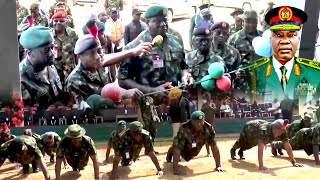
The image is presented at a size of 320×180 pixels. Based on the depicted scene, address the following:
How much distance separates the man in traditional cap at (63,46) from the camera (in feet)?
38.6

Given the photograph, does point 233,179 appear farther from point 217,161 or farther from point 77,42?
point 77,42

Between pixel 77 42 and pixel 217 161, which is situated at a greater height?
pixel 77 42

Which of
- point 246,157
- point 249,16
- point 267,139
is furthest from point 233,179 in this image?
point 249,16

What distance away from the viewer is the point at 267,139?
8164mm

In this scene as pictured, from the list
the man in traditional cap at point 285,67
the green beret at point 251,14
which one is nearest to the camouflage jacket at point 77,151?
Result: the man in traditional cap at point 285,67

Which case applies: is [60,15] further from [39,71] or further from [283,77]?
[283,77]

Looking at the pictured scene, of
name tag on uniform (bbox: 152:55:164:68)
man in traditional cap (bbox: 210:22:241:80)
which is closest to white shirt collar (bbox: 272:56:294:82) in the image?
man in traditional cap (bbox: 210:22:241:80)

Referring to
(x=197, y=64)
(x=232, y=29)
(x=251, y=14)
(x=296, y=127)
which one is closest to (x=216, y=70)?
(x=197, y=64)

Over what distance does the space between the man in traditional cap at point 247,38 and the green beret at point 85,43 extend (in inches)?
153

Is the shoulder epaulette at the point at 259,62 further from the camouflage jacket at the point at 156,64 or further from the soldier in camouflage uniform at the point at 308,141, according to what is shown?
the soldier in camouflage uniform at the point at 308,141

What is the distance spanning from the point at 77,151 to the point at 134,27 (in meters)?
5.27

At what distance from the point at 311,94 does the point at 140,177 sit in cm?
754

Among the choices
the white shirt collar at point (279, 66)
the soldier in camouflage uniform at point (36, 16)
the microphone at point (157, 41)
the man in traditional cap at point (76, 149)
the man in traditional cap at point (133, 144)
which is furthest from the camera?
the white shirt collar at point (279, 66)

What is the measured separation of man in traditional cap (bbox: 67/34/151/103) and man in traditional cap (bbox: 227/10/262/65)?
11.1 ft
